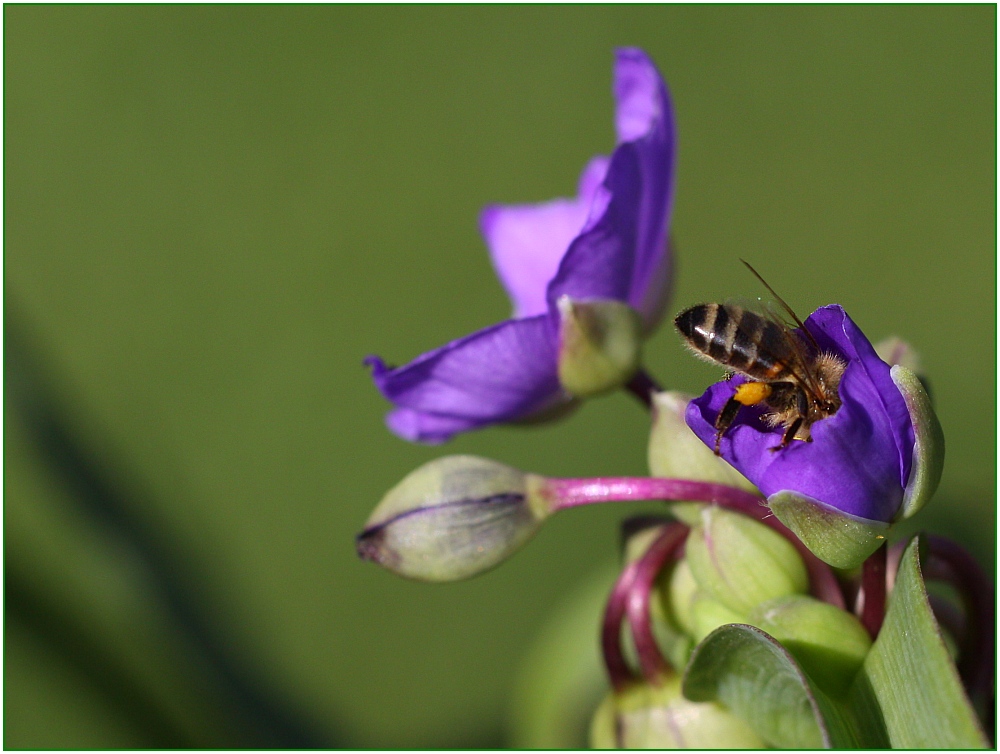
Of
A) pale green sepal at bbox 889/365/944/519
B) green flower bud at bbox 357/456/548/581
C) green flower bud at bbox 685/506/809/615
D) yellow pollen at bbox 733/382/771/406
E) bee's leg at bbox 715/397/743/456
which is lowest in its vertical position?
green flower bud at bbox 685/506/809/615

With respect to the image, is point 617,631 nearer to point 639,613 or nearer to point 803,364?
point 639,613

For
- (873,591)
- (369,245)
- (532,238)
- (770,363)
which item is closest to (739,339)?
(770,363)

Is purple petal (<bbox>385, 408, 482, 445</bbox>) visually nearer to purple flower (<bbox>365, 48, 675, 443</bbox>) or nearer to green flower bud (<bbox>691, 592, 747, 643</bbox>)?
purple flower (<bbox>365, 48, 675, 443</bbox>)

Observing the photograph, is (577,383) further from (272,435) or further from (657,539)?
(272,435)

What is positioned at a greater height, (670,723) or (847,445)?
(847,445)

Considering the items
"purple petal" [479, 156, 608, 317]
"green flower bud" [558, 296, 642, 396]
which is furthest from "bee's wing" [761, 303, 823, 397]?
"purple petal" [479, 156, 608, 317]

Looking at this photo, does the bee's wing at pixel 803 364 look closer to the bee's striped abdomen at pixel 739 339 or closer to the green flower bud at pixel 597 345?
the bee's striped abdomen at pixel 739 339

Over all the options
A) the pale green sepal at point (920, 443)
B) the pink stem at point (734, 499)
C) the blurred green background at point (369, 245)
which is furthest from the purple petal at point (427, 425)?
the blurred green background at point (369, 245)
